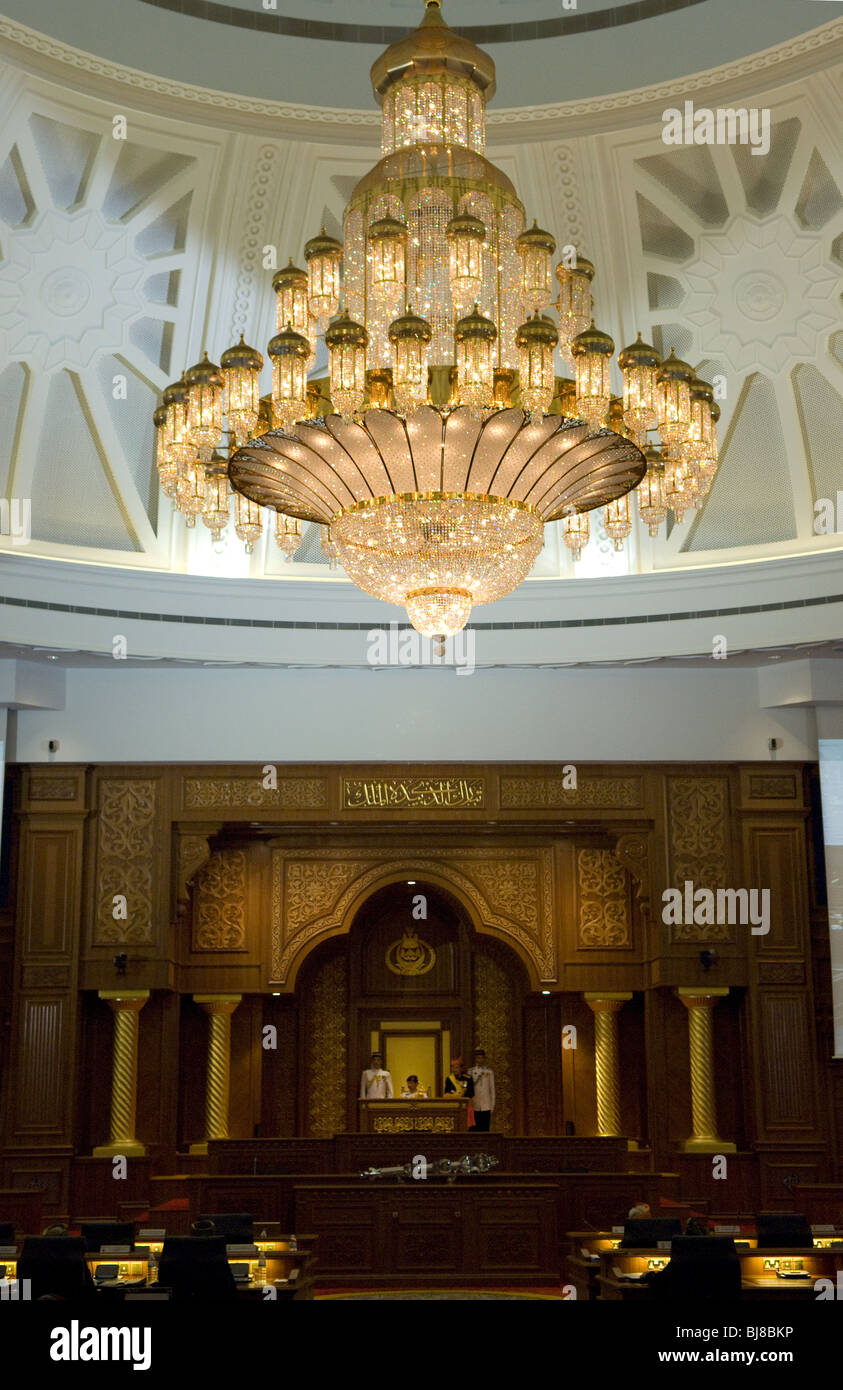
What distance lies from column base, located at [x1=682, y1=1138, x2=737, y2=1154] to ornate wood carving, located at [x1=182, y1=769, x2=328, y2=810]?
4.03 m

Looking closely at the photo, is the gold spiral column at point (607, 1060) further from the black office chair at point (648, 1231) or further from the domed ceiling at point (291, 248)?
the black office chair at point (648, 1231)

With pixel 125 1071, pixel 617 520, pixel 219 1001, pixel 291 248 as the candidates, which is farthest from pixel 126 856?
pixel 617 520

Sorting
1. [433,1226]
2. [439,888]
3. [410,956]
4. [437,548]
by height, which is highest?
[437,548]

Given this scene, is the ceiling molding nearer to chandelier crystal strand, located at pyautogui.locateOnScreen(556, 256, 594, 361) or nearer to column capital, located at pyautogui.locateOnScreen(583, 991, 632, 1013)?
chandelier crystal strand, located at pyautogui.locateOnScreen(556, 256, 594, 361)

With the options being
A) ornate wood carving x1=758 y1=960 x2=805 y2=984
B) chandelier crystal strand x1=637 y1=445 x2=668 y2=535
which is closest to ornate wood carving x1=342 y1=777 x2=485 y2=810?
ornate wood carving x1=758 y1=960 x2=805 y2=984

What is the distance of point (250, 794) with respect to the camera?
1173 cm

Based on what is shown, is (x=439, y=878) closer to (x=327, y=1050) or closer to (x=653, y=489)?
(x=327, y=1050)

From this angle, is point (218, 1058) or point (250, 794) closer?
point (250, 794)

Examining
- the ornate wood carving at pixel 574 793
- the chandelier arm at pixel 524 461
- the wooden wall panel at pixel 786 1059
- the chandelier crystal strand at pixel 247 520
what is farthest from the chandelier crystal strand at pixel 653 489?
the wooden wall panel at pixel 786 1059

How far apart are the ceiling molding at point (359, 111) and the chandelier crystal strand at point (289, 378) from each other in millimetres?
4025

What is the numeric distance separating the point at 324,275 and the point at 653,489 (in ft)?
5.88

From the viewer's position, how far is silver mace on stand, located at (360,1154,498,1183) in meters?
9.81

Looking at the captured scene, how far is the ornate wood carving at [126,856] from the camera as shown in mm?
→ 11469
